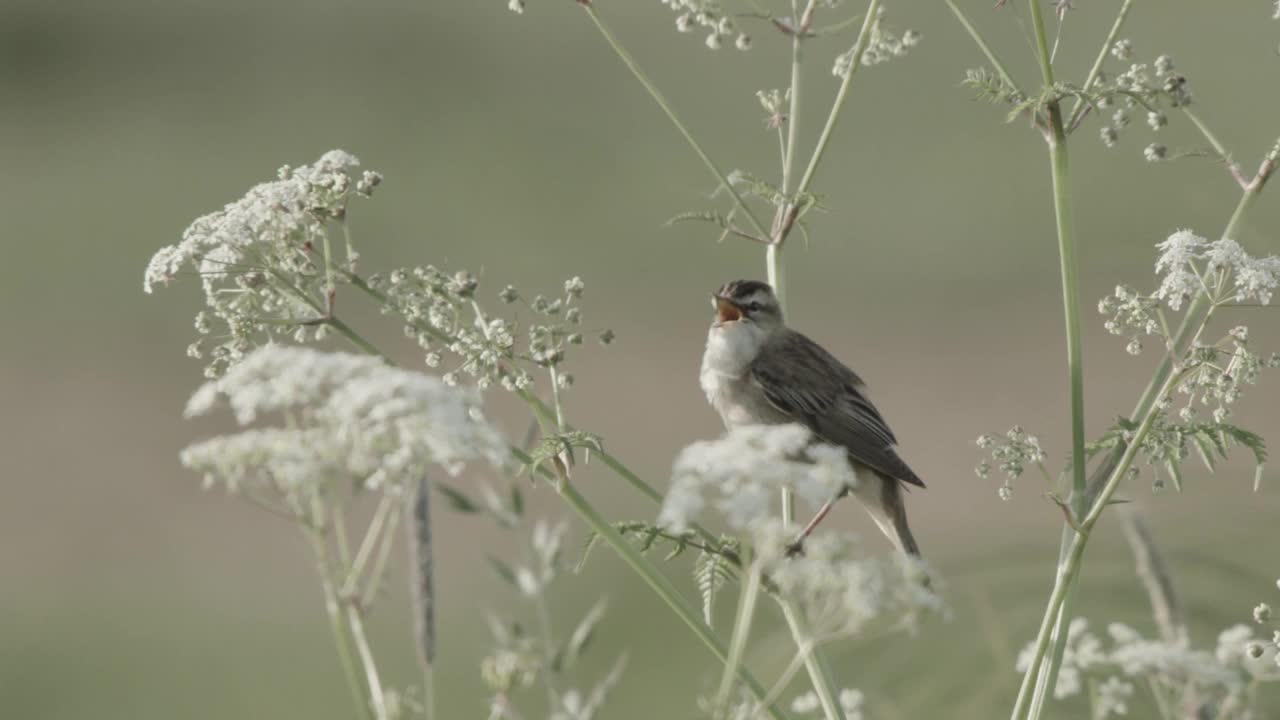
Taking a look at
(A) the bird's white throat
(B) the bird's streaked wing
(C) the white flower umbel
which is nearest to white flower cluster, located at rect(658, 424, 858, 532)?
(C) the white flower umbel

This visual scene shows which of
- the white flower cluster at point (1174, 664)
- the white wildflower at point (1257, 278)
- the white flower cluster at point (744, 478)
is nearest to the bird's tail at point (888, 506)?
the white flower cluster at point (1174, 664)

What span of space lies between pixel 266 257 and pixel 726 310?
2272mm

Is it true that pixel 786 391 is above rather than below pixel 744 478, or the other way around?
above

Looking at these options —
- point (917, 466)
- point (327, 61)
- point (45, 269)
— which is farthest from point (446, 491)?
point (327, 61)

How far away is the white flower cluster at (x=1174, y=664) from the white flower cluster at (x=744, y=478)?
34.6 inches

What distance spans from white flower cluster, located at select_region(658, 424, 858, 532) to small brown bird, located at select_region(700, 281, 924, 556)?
9.14 feet

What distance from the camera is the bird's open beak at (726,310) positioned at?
17.7ft

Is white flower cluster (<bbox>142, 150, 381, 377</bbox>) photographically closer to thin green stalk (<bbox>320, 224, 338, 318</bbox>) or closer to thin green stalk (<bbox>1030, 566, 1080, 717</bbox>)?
thin green stalk (<bbox>320, 224, 338, 318</bbox>)

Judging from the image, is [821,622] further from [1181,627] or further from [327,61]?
[327,61]

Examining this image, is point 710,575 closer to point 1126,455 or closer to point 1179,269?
point 1126,455

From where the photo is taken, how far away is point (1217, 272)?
3.37 meters

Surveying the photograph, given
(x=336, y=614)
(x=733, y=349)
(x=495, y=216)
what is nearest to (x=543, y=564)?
(x=336, y=614)

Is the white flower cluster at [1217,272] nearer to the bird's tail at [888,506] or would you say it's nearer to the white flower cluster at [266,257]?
the white flower cluster at [266,257]

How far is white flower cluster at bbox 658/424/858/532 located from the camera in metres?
2.16
